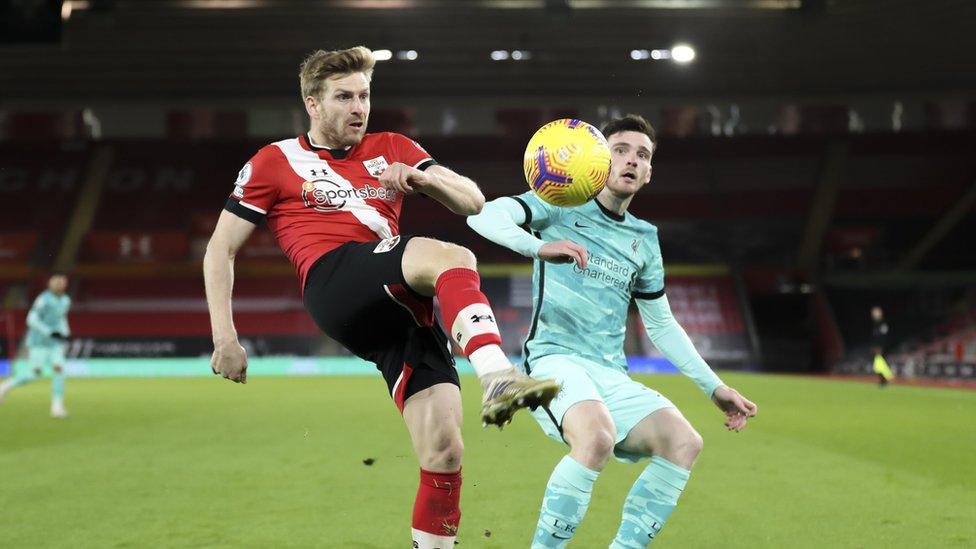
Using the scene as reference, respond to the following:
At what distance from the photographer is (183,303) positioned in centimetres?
3025

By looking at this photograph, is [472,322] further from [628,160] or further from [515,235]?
[628,160]

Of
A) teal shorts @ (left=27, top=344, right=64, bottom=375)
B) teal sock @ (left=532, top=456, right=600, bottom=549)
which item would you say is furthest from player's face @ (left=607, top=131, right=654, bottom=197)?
teal shorts @ (left=27, top=344, right=64, bottom=375)

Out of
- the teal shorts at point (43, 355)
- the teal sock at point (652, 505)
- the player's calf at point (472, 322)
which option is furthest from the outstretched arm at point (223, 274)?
the teal shorts at point (43, 355)

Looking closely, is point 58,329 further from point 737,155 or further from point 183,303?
point 737,155

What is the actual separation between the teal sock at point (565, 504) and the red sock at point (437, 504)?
15.5 inches

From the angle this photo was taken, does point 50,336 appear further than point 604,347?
Yes

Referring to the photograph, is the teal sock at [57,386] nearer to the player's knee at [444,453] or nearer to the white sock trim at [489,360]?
the player's knee at [444,453]

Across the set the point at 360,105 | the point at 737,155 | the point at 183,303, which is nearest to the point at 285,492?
the point at 360,105

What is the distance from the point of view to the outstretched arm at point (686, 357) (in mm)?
4398

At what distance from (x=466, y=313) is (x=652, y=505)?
149 cm

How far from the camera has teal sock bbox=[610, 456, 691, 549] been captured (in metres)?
4.02

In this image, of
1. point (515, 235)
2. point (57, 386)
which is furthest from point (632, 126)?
point (57, 386)

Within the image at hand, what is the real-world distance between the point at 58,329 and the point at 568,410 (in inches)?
447

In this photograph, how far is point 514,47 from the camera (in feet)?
86.3
